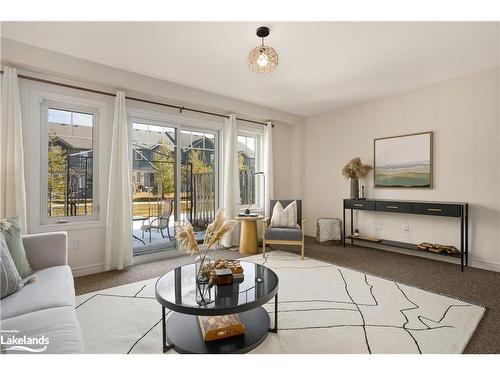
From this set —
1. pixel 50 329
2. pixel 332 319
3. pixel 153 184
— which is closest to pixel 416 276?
pixel 332 319

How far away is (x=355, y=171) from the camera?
14.8ft

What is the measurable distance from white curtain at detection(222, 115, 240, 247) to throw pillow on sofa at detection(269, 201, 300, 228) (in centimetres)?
72

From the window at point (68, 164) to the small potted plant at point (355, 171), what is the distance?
3926 mm

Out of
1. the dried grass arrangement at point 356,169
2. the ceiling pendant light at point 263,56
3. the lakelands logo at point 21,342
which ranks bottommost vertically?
the lakelands logo at point 21,342

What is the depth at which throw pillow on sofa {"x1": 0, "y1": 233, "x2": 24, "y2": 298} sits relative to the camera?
5.41 ft

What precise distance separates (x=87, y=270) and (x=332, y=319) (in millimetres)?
2933

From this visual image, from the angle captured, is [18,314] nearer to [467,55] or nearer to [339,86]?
[339,86]

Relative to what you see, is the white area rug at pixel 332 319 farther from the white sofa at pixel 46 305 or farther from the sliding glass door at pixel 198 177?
Answer: the sliding glass door at pixel 198 177

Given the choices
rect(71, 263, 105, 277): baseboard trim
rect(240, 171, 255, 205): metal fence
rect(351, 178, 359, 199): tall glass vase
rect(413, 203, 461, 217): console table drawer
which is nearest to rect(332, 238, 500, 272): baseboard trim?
rect(413, 203, 461, 217): console table drawer

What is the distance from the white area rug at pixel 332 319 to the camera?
5.82ft

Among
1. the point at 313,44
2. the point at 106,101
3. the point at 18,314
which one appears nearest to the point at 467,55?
the point at 313,44

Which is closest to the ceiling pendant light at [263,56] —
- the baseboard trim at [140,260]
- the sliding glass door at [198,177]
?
the sliding glass door at [198,177]

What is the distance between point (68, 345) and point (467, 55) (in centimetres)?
434

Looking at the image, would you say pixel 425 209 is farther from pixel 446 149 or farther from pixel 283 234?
pixel 283 234
